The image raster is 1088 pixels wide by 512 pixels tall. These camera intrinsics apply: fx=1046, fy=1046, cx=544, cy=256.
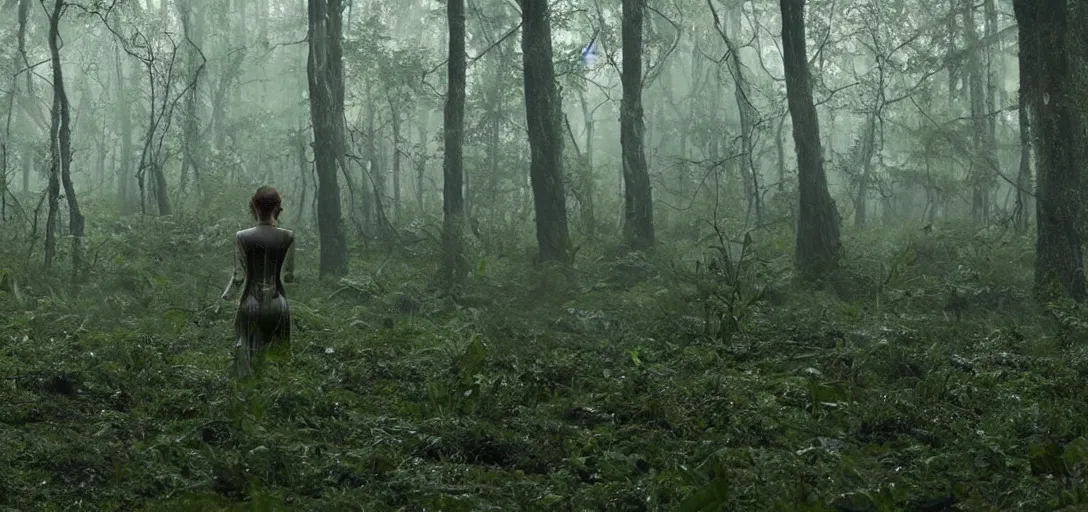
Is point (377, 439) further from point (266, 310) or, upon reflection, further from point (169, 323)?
point (169, 323)

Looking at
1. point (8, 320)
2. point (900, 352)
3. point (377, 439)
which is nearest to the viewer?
point (377, 439)

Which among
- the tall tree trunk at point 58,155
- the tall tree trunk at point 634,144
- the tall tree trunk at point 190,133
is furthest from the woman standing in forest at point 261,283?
the tall tree trunk at point 190,133

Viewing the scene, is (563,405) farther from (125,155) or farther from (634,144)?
(125,155)

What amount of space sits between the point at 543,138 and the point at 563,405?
9.64 metres

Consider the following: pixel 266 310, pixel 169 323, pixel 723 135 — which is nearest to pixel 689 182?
pixel 723 135

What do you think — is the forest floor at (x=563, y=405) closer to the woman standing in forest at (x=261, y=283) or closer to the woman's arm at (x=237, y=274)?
the woman standing in forest at (x=261, y=283)

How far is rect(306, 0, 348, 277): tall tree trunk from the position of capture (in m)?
16.9

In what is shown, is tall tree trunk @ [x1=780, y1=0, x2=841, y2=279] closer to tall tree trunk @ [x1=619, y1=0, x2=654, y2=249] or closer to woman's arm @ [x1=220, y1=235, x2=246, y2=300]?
tall tree trunk @ [x1=619, y1=0, x2=654, y2=249]

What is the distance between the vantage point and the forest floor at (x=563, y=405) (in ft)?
18.6

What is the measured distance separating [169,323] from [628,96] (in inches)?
419

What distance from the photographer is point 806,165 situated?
1562 centimetres

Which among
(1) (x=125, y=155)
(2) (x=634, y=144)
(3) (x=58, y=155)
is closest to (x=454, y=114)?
(2) (x=634, y=144)

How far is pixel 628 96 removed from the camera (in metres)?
19.6

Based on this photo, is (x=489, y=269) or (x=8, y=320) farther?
(x=489, y=269)
